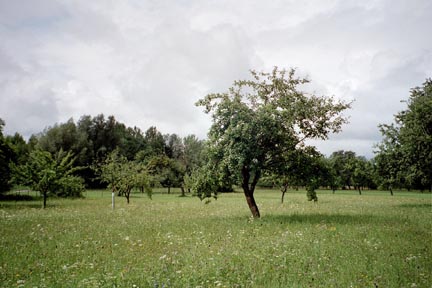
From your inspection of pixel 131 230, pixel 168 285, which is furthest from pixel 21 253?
pixel 168 285

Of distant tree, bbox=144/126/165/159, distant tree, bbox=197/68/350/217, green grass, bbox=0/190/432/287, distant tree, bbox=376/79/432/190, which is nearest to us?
green grass, bbox=0/190/432/287

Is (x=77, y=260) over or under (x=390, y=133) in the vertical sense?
under

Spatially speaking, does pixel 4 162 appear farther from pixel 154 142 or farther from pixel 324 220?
pixel 154 142

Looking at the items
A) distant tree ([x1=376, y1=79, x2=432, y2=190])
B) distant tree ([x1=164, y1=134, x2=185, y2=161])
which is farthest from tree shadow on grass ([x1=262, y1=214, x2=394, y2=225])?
distant tree ([x1=164, y1=134, x2=185, y2=161])

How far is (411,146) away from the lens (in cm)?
3162

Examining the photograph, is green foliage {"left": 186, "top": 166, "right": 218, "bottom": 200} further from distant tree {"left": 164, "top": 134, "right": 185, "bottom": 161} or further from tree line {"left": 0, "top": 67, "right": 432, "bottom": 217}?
distant tree {"left": 164, "top": 134, "right": 185, "bottom": 161}

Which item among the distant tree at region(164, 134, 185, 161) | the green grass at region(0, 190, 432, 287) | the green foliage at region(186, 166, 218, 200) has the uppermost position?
the distant tree at region(164, 134, 185, 161)

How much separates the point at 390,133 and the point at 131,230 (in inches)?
1244

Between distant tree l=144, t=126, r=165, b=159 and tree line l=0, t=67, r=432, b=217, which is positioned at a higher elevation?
distant tree l=144, t=126, r=165, b=159

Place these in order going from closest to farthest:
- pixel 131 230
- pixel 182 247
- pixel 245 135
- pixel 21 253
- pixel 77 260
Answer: pixel 77 260 → pixel 21 253 → pixel 182 247 → pixel 131 230 → pixel 245 135

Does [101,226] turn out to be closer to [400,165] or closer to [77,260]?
[77,260]

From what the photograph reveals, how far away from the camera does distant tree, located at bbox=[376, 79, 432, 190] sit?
3139cm

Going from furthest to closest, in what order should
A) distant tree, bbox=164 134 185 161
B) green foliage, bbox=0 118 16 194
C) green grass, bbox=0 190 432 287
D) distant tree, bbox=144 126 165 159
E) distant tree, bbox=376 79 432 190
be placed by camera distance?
distant tree, bbox=164 134 185 161 < distant tree, bbox=144 126 165 159 < green foliage, bbox=0 118 16 194 < distant tree, bbox=376 79 432 190 < green grass, bbox=0 190 432 287

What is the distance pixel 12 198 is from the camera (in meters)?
46.3
